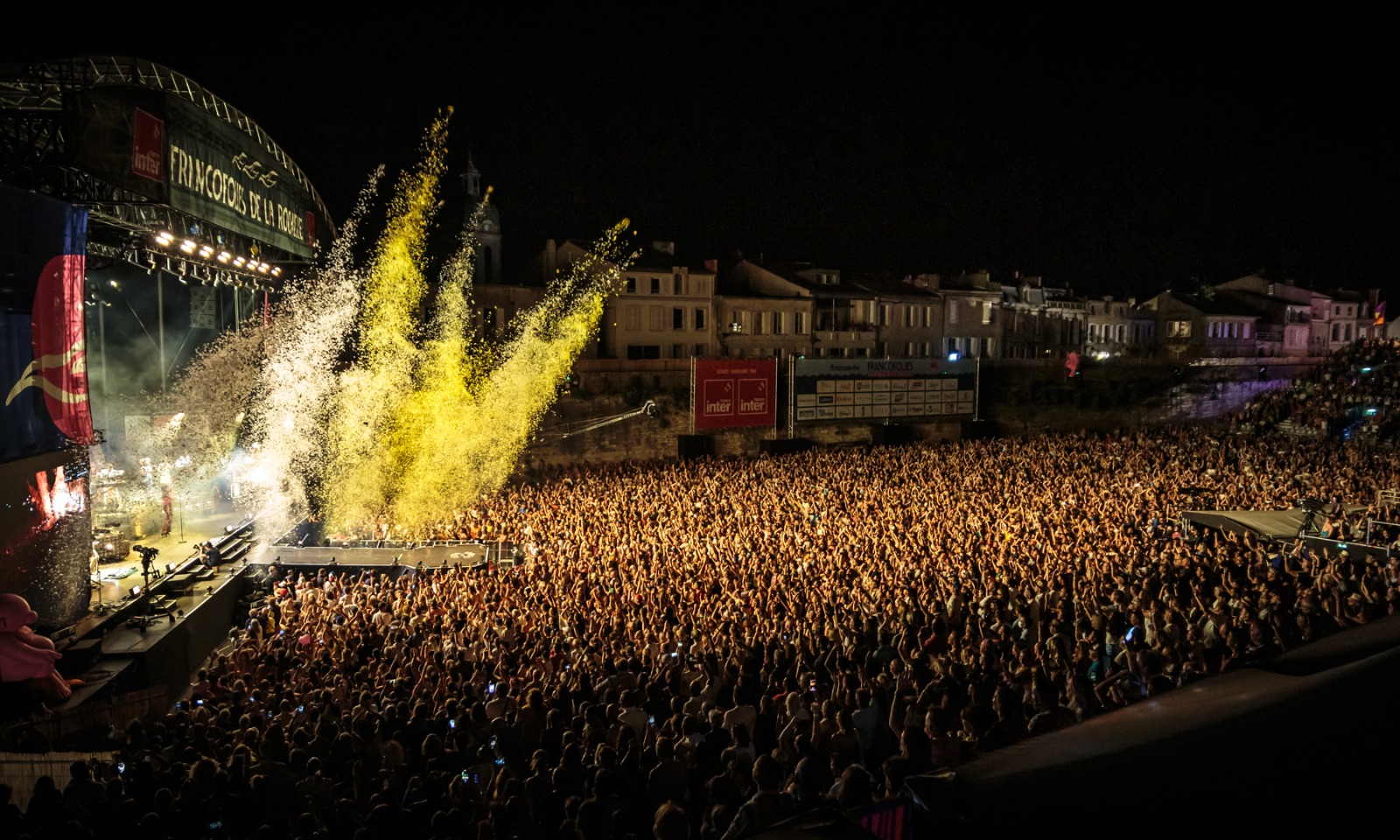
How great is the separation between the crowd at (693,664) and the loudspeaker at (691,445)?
12.4 metres

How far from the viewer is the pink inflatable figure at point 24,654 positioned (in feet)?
27.3

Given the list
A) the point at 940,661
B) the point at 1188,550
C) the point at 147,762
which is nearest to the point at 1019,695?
the point at 940,661

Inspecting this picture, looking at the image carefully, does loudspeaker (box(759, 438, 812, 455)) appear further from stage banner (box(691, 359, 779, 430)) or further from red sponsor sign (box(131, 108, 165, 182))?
red sponsor sign (box(131, 108, 165, 182))

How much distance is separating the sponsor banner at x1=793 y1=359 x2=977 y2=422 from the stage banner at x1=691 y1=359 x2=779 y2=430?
921mm

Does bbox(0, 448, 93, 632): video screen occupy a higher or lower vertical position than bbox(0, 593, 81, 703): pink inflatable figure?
higher

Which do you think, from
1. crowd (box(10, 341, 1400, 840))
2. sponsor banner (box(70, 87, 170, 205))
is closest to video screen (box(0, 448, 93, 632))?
crowd (box(10, 341, 1400, 840))

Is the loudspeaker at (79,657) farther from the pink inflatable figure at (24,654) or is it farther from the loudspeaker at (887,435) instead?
the loudspeaker at (887,435)

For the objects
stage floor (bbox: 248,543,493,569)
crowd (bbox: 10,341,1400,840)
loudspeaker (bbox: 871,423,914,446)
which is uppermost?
loudspeaker (bbox: 871,423,914,446)

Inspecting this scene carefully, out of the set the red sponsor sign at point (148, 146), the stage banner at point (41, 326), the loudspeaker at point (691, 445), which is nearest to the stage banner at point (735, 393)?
the loudspeaker at point (691, 445)

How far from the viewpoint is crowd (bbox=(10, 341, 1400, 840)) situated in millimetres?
4527

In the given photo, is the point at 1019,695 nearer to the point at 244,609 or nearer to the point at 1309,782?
the point at 1309,782

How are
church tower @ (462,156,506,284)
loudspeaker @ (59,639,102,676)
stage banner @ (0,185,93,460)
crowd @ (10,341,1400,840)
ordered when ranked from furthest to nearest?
church tower @ (462,156,506,284), loudspeaker @ (59,639,102,676), stage banner @ (0,185,93,460), crowd @ (10,341,1400,840)

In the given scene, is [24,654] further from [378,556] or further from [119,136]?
[378,556]

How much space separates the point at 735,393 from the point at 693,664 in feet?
Answer: 67.3
